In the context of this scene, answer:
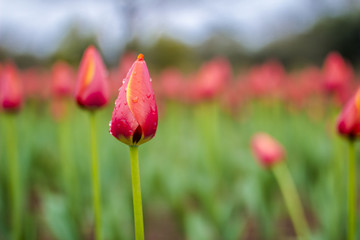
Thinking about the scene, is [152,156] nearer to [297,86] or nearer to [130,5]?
[297,86]

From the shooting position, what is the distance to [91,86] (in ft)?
2.95

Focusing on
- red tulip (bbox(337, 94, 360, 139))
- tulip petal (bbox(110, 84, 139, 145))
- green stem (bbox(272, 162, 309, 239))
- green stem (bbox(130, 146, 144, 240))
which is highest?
tulip petal (bbox(110, 84, 139, 145))

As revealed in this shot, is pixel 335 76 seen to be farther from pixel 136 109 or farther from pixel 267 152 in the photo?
pixel 136 109

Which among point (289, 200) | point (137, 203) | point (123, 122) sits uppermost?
point (123, 122)

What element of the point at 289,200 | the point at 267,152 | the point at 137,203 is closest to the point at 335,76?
the point at 267,152

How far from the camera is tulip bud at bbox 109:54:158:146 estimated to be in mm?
617

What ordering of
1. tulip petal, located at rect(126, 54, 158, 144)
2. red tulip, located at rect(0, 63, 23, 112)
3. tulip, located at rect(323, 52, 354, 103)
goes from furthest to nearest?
tulip, located at rect(323, 52, 354, 103), red tulip, located at rect(0, 63, 23, 112), tulip petal, located at rect(126, 54, 158, 144)

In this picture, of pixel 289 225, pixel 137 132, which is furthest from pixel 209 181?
pixel 137 132

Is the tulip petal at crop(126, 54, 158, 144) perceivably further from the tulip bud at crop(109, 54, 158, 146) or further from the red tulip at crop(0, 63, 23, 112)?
the red tulip at crop(0, 63, 23, 112)

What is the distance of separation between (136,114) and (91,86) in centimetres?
32

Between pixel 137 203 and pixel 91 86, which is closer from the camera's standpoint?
pixel 137 203

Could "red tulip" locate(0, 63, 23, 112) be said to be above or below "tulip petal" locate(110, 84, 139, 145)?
above

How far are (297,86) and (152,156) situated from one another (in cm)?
179

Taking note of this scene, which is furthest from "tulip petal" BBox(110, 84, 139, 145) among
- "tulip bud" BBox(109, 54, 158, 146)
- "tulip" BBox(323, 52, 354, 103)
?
"tulip" BBox(323, 52, 354, 103)
